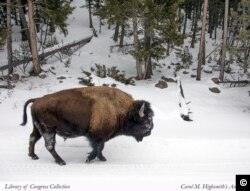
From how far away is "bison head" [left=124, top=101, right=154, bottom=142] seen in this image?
8.43m

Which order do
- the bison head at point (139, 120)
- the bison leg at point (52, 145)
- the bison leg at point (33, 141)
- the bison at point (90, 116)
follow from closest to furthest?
the bison at point (90, 116) → the bison leg at point (52, 145) → the bison head at point (139, 120) → the bison leg at point (33, 141)

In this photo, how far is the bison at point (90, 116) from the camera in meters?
8.12


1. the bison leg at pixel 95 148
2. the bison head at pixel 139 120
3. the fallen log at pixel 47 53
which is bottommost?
the fallen log at pixel 47 53

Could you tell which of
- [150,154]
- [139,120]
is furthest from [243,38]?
[139,120]

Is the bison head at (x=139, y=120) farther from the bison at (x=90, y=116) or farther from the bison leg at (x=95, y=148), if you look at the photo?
the bison leg at (x=95, y=148)

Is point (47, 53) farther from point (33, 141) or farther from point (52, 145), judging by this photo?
point (52, 145)

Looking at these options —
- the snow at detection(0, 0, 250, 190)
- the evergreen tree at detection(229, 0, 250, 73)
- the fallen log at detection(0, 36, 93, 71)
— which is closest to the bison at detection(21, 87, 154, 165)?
the snow at detection(0, 0, 250, 190)

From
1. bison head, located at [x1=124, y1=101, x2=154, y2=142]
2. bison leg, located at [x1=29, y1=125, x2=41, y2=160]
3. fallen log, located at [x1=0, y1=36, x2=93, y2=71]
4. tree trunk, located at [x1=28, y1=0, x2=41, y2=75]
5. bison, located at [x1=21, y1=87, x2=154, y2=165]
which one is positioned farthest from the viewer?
fallen log, located at [x1=0, y1=36, x2=93, y2=71]

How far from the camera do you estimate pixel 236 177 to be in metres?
7.38

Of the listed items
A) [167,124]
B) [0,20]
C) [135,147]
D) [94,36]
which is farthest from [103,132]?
[94,36]

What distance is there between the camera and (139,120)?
8461mm

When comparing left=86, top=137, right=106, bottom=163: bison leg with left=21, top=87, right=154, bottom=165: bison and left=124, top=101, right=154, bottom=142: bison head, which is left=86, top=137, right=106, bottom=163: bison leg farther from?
left=124, top=101, right=154, bottom=142: bison head

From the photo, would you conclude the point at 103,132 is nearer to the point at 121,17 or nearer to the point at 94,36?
the point at 121,17

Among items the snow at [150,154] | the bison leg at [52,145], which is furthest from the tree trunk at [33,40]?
the bison leg at [52,145]
